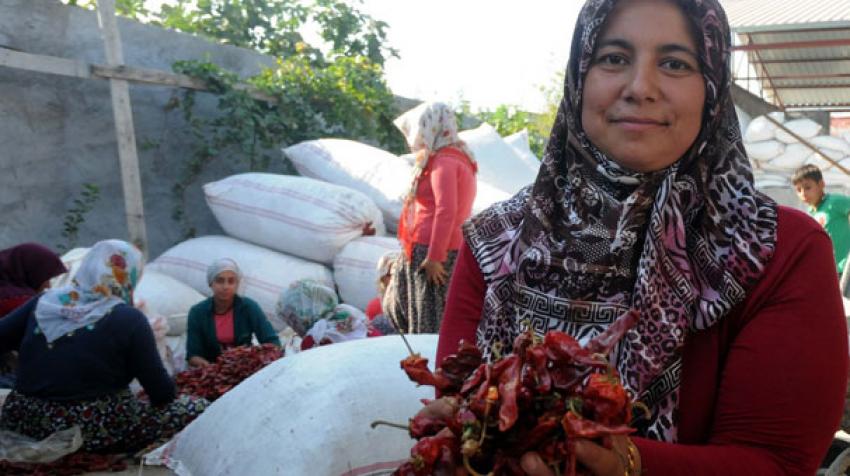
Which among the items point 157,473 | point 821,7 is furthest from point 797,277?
point 821,7

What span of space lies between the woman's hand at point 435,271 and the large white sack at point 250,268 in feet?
5.31

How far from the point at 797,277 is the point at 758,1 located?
8.46 meters

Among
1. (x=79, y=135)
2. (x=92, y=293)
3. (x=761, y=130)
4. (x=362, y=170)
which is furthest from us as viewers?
(x=761, y=130)

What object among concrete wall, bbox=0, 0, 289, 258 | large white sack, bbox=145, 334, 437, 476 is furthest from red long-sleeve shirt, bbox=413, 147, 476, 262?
concrete wall, bbox=0, 0, 289, 258

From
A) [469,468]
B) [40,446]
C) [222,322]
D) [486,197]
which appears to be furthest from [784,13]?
[469,468]

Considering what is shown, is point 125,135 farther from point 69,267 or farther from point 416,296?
point 416,296

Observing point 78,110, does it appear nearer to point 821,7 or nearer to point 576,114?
point 576,114

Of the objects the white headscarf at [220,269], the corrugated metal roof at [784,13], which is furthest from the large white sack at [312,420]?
the corrugated metal roof at [784,13]

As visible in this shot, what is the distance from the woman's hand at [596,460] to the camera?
1.06 m

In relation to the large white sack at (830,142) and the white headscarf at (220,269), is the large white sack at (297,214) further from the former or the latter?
the large white sack at (830,142)

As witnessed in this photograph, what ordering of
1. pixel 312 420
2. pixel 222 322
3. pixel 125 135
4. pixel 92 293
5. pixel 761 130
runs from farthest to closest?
pixel 761 130, pixel 125 135, pixel 222 322, pixel 92 293, pixel 312 420

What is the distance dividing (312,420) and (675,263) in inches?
45.2

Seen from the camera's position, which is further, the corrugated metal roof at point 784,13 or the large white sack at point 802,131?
the large white sack at point 802,131

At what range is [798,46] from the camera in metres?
8.05
